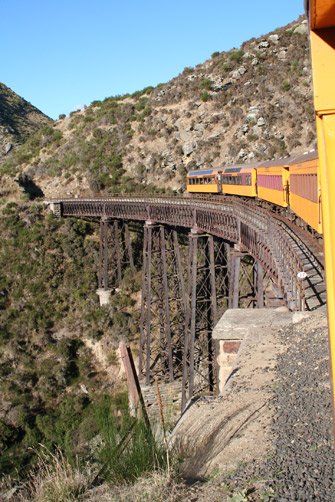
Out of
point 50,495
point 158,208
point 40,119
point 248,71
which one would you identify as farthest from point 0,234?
point 40,119

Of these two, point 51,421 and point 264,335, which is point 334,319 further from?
point 51,421

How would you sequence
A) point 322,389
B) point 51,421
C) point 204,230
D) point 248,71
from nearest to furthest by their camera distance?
1. point 322,389
2. point 204,230
3. point 51,421
4. point 248,71

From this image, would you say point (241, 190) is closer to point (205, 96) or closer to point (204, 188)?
point (204, 188)

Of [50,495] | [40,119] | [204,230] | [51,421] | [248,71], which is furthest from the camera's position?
[40,119]

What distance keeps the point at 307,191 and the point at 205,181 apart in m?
21.0

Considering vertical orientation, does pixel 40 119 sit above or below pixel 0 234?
above

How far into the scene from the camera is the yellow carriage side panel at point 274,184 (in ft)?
50.5

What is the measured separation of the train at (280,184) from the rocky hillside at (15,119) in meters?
42.2

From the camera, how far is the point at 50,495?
330 centimetres

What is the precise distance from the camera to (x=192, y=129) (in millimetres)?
46125

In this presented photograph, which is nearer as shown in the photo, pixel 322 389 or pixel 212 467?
pixel 212 467

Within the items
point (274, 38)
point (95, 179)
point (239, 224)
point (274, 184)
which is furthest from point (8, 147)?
point (239, 224)

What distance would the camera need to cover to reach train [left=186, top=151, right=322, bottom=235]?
9665 millimetres

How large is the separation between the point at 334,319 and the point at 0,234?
35718mm
